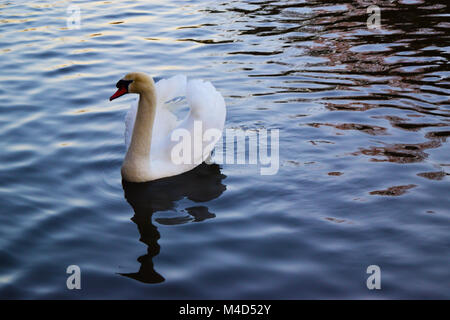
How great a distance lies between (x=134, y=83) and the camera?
6844 millimetres

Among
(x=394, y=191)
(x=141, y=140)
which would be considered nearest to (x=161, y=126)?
(x=141, y=140)

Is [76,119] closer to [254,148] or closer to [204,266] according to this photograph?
[254,148]

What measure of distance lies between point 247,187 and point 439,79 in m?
4.06

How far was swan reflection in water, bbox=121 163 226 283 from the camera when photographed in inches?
241

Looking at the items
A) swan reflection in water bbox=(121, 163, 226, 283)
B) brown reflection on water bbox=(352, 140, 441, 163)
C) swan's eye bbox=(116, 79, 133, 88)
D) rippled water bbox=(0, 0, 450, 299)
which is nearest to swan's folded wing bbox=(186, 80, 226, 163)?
swan reflection in water bbox=(121, 163, 226, 283)

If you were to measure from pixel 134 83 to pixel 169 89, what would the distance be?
82 centimetres

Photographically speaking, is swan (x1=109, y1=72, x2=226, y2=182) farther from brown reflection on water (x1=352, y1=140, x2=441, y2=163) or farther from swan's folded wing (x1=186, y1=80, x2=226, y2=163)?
brown reflection on water (x1=352, y1=140, x2=441, y2=163)

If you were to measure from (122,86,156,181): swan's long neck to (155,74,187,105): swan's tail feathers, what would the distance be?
0.62 meters

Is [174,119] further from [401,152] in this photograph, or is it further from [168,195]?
[401,152]

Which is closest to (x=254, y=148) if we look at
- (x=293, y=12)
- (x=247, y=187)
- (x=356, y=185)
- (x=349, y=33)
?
(x=247, y=187)

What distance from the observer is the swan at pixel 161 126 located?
696cm

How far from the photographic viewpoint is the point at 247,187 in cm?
688

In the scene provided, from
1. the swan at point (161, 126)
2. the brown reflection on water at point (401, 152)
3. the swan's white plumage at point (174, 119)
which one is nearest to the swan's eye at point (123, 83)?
the swan at point (161, 126)

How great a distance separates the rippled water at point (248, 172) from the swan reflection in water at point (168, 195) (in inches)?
0.9
